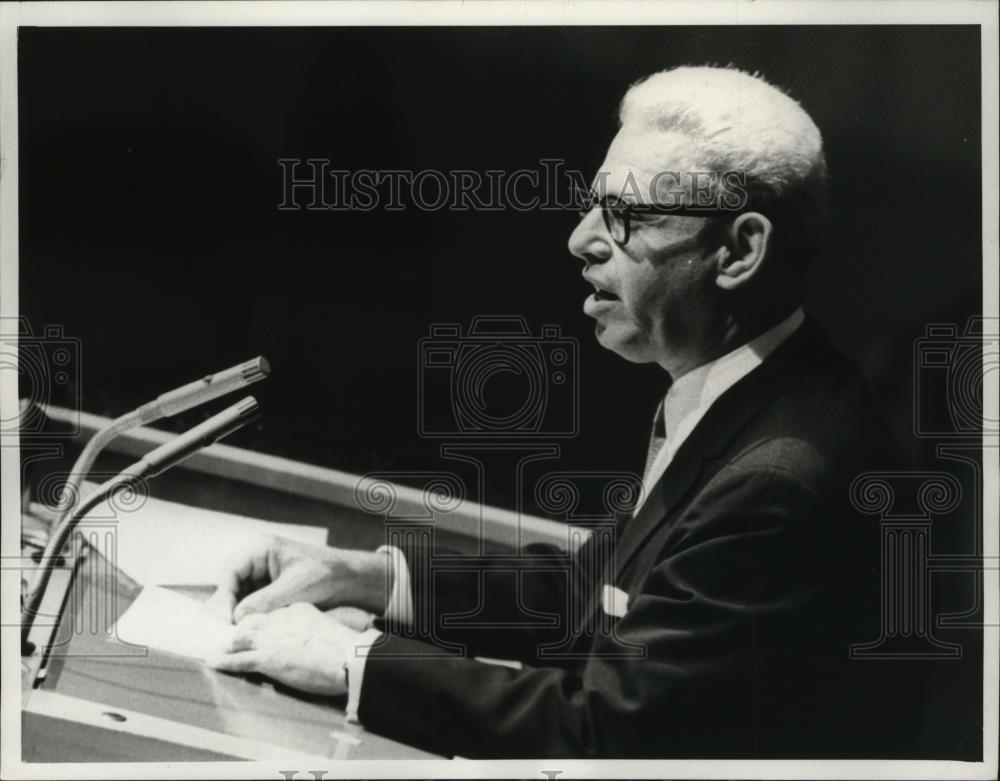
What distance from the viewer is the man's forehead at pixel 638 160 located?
3.01m

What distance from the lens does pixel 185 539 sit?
3.07 metres

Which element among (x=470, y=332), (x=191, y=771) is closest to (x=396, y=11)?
(x=470, y=332)

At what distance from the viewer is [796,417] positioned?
296 cm

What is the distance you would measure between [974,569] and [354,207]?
6.25ft

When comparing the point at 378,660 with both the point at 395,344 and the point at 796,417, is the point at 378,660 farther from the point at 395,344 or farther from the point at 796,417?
the point at 796,417

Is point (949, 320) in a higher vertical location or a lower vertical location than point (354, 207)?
lower

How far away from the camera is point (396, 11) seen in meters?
3.08

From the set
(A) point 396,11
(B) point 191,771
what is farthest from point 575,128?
(B) point 191,771

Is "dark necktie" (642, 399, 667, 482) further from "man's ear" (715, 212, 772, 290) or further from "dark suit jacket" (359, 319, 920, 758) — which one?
"man's ear" (715, 212, 772, 290)

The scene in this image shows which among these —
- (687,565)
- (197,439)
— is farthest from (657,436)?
(197,439)

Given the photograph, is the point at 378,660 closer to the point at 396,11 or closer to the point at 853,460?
the point at 853,460

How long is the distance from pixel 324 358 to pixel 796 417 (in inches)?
48.3

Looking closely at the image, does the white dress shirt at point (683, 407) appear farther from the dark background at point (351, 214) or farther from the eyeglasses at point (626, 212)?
the eyeglasses at point (626, 212)

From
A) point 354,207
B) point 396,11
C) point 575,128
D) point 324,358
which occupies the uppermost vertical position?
point 396,11
